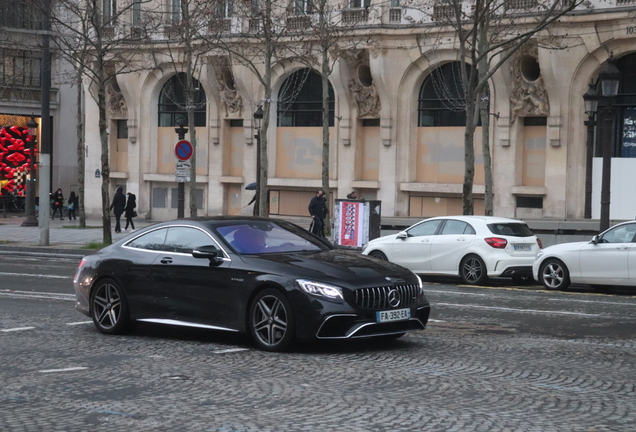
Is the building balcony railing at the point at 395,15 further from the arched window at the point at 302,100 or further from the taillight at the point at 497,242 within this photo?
the taillight at the point at 497,242

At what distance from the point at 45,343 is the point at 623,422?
629cm

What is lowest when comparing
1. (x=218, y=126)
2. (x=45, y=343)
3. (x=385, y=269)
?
(x=45, y=343)

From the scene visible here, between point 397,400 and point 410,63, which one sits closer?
point 397,400

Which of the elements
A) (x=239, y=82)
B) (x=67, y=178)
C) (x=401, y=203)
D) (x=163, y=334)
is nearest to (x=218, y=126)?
(x=239, y=82)

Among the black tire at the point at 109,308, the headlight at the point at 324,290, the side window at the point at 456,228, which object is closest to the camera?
the headlight at the point at 324,290

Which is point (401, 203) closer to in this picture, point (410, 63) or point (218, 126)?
point (410, 63)

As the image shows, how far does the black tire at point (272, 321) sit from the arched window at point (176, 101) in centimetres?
3689

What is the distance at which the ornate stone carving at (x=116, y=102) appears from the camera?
162ft

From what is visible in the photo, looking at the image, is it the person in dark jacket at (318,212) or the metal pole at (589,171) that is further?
the metal pole at (589,171)

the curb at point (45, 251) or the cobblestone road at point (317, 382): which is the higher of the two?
the cobblestone road at point (317, 382)

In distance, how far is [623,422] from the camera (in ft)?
22.9

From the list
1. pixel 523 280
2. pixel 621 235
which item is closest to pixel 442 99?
pixel 523 280

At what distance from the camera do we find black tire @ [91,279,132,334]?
11.5 m

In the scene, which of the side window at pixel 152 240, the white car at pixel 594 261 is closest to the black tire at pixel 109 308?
the side window at pixel 152 240
